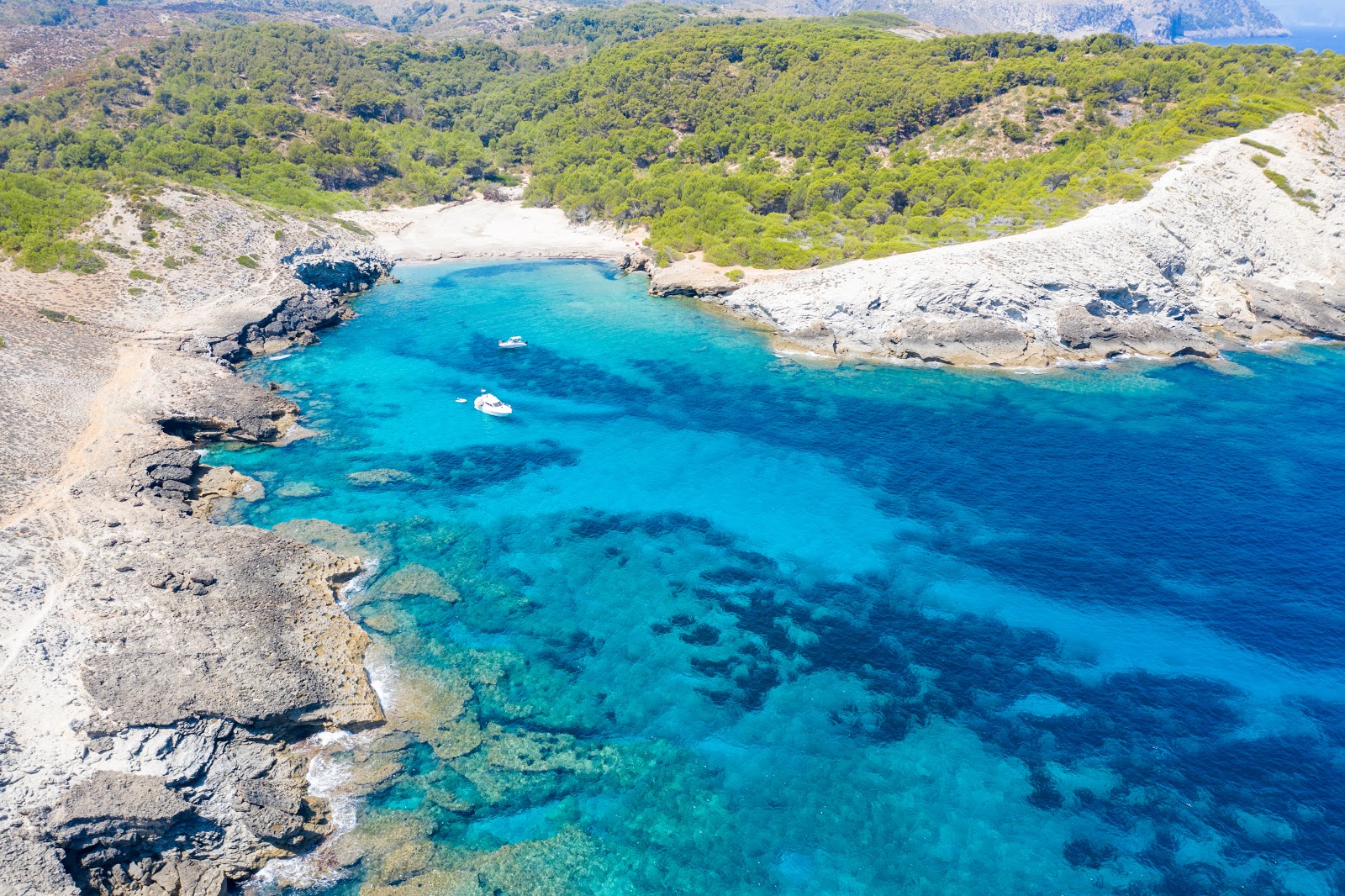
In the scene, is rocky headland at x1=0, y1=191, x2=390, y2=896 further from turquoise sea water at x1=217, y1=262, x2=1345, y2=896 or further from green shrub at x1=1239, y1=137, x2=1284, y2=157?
green shrub at x1=1239, y1=137, x2=1284, y2=157

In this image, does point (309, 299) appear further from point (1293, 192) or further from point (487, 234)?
point (1293, 192)

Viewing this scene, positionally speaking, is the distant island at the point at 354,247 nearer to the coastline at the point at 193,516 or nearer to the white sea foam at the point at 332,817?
the coastline at the point at 193,516

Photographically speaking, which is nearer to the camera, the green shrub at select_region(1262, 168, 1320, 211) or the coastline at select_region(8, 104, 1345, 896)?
the coastline at select_region(8, 104, 1345, 896)

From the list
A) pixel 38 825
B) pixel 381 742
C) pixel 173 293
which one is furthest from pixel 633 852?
pixel 173 293

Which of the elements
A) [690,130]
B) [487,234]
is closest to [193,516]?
[487,234]

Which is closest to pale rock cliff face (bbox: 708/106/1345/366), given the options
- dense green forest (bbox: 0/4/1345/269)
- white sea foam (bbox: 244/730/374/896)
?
dense green forest (bbox: 0/4/1345/269)

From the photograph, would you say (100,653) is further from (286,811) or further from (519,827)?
(519,827)

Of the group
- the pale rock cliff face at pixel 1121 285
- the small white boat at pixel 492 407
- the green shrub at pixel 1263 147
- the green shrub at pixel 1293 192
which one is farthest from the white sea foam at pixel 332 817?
the green shrub at pixel 1263 147
